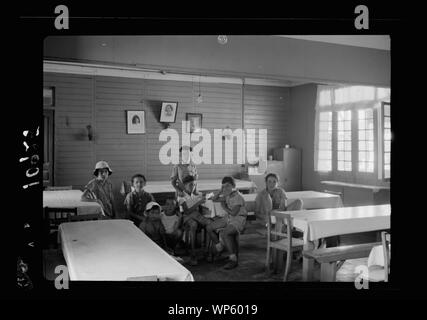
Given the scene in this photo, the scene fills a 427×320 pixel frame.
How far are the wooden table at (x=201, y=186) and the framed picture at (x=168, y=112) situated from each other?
3.91ft

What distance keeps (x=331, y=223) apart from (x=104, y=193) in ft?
9.09

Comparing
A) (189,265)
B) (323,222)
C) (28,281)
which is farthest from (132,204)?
(28,281)

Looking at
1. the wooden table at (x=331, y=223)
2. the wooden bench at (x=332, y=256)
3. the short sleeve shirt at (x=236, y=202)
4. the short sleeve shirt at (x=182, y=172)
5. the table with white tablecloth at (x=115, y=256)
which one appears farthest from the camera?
the short sleeve shirt at (x=182, y=172)

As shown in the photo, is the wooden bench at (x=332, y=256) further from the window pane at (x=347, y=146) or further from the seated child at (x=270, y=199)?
the window pane at (x=347, y=146)

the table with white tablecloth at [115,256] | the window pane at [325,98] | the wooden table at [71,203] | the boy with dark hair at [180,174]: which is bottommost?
the table with white tablecloth at [115,256]

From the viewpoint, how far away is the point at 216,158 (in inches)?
343

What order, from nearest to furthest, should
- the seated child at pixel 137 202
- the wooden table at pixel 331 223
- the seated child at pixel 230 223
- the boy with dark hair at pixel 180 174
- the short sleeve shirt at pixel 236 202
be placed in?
the wooden table at pixel 331 223 → the seated child at pixel 230 223 → the short sleeve shirt at pixel 236 202 → the seated child at pixel 137 202 → the boy with dark hair at pixel 180 174

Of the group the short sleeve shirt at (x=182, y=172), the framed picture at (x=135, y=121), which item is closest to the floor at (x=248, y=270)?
the short sleeve shirt at (x=182, y=172)

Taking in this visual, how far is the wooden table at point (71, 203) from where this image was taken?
4609 mm

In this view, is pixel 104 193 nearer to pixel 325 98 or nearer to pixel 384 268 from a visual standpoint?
pixel 384 268

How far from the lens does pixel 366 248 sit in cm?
385

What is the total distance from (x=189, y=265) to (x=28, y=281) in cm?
238

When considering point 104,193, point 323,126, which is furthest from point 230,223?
point 323,126

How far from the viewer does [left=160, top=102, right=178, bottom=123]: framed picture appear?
812 centimetres
